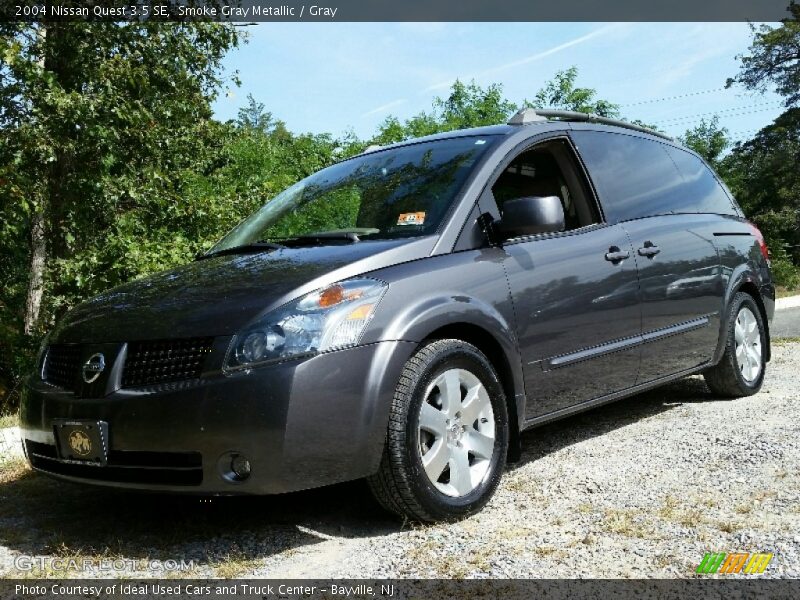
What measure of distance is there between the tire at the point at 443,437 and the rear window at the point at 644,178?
5.29 ft

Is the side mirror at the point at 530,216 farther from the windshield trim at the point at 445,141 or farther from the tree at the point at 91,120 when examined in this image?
the tree at the point at 91,120

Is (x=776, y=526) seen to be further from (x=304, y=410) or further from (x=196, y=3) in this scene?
(x=196, y=3)

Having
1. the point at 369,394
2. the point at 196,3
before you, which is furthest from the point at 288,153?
the point at 369,394

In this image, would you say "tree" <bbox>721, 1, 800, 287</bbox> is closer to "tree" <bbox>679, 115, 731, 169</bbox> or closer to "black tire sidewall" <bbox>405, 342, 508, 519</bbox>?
"tree" <bbox>679, 115, 731, 169</bbox>

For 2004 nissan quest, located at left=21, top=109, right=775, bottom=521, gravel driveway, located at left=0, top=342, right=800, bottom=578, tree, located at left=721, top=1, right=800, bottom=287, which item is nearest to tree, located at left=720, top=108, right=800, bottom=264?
tree, located at left=721, top=1, right=800, bottom=287

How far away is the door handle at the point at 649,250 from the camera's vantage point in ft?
15.6

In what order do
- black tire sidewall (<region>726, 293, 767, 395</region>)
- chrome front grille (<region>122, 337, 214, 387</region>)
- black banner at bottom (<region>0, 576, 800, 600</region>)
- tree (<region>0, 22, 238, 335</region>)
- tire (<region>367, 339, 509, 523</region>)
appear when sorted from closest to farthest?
black banner at bottom (<region>0, 576, 800, 600</region>), chrome front grille (<region>122, 337, 214, 387</region>), tire (<region>367, 339, 509, 523</region>), black tire sidewall (<region>726, 293, 767, 395</region>), tree (<region>0, 22, 238, 335</region>)

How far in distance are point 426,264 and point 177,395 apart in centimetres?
118

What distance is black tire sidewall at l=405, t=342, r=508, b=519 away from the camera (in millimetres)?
3275

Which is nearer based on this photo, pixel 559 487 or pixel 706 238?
pixel 559 487

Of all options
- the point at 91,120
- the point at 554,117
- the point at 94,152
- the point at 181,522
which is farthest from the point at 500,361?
the point at 94,152

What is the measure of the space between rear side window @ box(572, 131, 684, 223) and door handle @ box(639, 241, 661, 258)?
0.19 meters

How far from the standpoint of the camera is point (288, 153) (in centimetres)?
3262

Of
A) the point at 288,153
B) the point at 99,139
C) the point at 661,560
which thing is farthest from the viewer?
the point at 288,153
